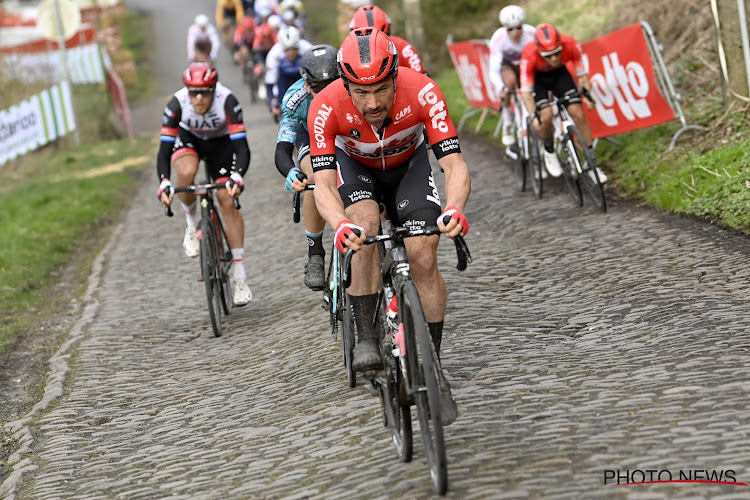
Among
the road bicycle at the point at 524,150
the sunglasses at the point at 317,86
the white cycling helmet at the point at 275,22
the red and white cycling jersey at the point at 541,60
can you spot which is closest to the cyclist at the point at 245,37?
the white cycling helmet at the point at 275,22

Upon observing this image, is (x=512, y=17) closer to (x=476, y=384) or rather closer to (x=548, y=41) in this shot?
(x=548, y=41)

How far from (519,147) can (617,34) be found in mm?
1841

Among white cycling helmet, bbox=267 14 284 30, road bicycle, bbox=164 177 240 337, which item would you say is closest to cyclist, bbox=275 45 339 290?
road bicycle, bbox=164 177 240 337

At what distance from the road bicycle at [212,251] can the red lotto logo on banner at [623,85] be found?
19.2 feet

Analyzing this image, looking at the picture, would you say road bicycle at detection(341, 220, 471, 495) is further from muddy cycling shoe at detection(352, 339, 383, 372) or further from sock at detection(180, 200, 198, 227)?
sock at detection(180, 200, 198, 227)

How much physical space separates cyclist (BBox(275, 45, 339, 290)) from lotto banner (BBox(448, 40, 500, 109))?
9182 millimetres

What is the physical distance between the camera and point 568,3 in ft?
79.5

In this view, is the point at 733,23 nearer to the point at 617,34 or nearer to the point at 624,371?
the point at 617,34

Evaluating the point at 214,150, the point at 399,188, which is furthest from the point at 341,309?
the point at 214,150

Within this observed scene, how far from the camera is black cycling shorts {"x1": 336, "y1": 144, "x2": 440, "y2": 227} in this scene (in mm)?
5723

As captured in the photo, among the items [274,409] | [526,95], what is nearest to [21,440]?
[274,409]

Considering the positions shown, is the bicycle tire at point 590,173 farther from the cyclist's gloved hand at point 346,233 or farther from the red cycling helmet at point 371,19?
the cyclist's gloved hand at point 346,233

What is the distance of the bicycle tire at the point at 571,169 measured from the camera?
12062 millimetres

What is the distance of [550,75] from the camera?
506 inches
